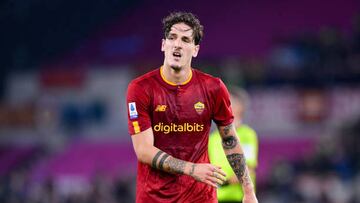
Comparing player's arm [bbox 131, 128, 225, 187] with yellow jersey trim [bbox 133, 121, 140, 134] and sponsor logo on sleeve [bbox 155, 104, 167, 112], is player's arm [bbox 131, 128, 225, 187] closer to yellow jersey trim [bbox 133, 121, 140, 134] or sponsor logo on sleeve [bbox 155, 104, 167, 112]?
yellow jersey trim [bbox 133, 121, 140, 134]

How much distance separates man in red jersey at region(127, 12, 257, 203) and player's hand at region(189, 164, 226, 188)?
17 centimetres

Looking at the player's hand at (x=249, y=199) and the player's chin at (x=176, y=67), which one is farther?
the player's hand at (x=249, y=199)

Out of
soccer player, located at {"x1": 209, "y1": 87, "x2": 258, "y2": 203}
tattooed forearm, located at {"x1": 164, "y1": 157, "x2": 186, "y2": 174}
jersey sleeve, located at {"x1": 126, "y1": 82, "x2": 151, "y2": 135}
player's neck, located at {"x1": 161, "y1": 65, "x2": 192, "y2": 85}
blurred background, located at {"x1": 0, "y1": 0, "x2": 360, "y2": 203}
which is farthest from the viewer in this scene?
blurred background, located at {"x1": 0, "y1": 0, "x2": 360, "y2": 203}

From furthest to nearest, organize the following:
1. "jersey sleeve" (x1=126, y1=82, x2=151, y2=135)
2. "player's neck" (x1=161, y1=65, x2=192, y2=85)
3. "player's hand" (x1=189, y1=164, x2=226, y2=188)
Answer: "player's neck" (x1=161, y1=65, x2=192, y2=85) → "jersey sleeve" (x1=126, y1=82, x2=151, y2=135) → "player's hand" (x1=189, y1=164, x2=226, y2=188)

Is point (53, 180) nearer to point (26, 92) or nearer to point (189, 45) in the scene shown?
point (26, 92)

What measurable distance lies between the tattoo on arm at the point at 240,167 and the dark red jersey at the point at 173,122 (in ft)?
0.99

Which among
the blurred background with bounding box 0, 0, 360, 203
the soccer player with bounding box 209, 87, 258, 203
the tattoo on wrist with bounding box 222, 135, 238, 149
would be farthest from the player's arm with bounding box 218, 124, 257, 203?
the blurred background with bounding box 0, 0, 360, 203

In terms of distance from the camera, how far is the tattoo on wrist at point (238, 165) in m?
6.56

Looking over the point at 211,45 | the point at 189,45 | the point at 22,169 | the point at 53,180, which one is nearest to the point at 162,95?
the point at 189,45

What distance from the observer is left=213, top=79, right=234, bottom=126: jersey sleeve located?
636 cm

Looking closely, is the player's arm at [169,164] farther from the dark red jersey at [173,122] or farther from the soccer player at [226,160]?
the soccer player at [226,160]

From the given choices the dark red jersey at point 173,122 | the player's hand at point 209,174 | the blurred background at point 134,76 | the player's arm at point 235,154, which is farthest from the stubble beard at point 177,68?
the blurred background at point 134,76

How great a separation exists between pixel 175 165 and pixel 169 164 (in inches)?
1.7

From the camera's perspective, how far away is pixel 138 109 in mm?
6199
